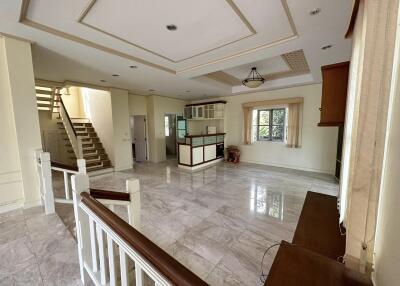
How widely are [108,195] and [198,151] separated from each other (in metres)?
5.01

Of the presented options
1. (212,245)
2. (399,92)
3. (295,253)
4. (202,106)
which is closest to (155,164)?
(202,106)

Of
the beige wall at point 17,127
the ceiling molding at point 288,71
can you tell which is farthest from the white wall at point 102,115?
the ceiling molding at point 288,71

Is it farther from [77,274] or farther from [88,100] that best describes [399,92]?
[88,100]

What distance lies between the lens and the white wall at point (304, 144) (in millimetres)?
5395

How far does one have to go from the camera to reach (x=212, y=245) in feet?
7.39

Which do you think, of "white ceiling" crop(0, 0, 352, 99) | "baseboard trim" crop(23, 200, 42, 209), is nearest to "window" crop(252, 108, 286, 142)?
"white ceiling" crop(0, 0, 352, 99)

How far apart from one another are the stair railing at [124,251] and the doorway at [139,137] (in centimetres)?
617

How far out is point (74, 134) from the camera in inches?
206

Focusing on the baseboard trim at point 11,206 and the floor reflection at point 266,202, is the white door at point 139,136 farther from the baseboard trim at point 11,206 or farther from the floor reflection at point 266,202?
the floor reflection at point 266,202

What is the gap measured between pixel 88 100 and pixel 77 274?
6982mm

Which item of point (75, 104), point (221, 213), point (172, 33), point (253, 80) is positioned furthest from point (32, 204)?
point (75, 104)

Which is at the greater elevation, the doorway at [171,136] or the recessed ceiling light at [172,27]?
the recessed ceiling light at [172,27]

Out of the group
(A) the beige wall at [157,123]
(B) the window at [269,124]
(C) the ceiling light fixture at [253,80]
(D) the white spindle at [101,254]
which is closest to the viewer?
(D) the white spindle at [101,254]

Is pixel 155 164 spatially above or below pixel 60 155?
below
